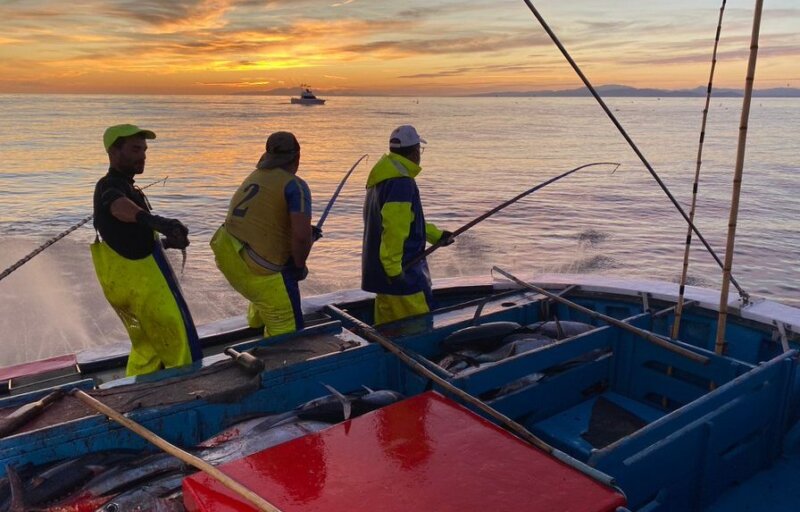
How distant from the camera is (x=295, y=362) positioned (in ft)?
12.4

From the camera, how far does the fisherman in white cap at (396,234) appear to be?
15.1ft

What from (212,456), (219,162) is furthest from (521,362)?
(219,162)

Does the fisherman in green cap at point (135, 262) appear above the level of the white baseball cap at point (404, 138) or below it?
below

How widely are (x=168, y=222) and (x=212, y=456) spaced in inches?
52.6

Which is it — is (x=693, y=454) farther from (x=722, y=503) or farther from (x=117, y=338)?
(x=117, y=338)

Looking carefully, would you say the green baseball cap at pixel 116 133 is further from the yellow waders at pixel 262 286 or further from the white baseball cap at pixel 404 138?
the white baseball cap at pixel 404 138

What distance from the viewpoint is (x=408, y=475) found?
2209 millimetres

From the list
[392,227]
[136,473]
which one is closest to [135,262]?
[136,473]

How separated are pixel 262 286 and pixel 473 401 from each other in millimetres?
2063

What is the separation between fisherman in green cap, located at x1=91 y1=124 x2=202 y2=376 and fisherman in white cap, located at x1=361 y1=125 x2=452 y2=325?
59.2 inches

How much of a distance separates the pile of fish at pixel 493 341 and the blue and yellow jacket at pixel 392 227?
26.8 inches

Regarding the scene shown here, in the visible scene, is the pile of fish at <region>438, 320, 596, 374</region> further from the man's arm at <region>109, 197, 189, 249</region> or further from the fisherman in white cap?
the man's arm at <region>109, 197, 189, 249</region>

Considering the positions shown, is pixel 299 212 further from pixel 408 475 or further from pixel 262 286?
pixel 408 475

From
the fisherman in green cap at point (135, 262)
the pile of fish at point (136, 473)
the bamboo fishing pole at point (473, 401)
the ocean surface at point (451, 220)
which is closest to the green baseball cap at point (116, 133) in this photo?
the fisherman in green cap at point (135, 262)
